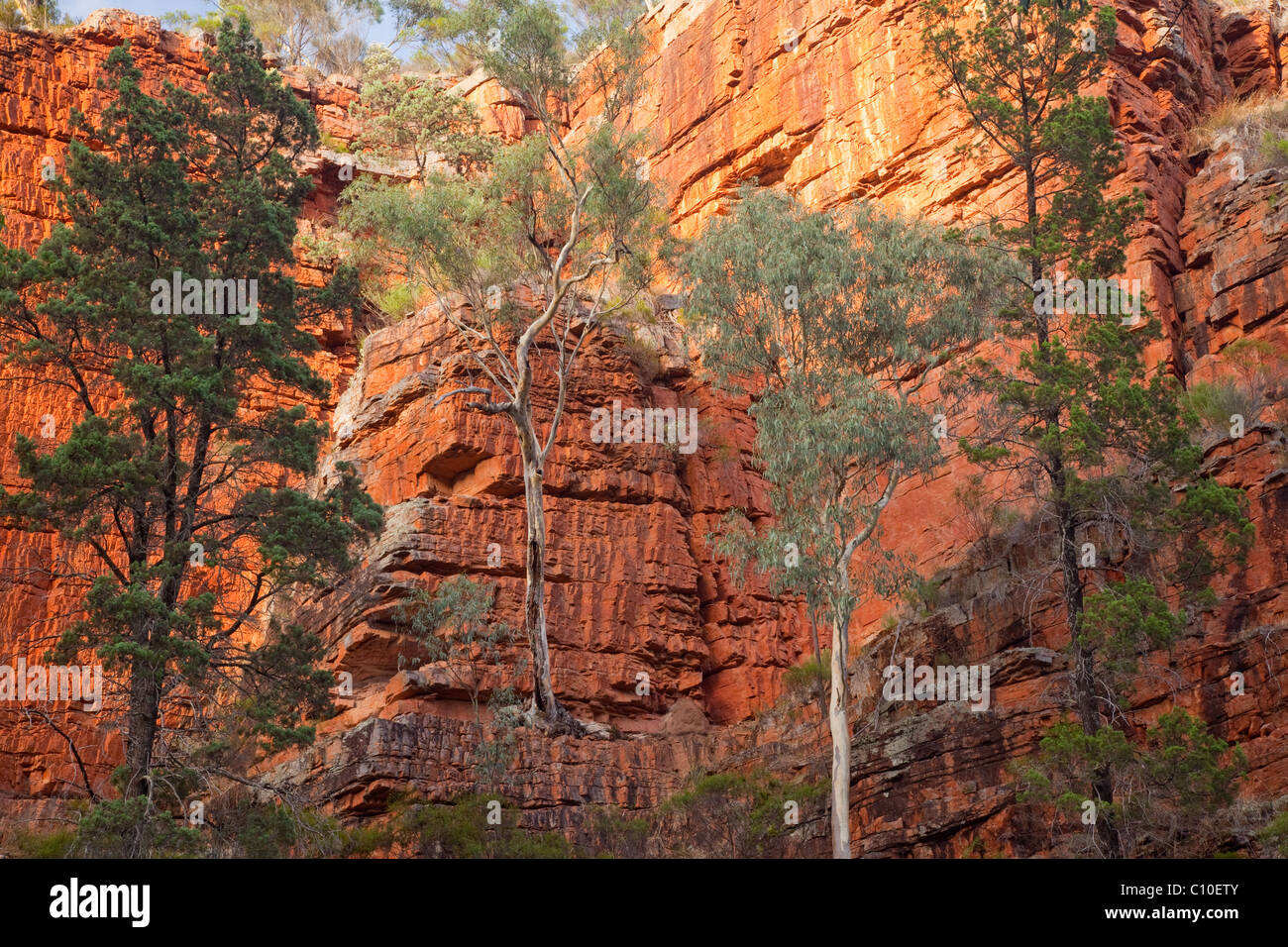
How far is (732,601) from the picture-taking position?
30469 mm

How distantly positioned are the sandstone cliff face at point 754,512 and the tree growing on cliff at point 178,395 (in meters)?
4.38

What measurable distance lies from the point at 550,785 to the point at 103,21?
1176 inches

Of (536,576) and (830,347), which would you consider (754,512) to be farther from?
(830,347)

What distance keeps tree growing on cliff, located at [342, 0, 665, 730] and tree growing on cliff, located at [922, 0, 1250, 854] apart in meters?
9.88

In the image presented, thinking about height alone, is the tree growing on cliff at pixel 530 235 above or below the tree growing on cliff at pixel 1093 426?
above

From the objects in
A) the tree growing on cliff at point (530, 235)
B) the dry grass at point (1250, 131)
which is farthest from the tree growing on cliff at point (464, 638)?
the dry grass at point (1250, 131)

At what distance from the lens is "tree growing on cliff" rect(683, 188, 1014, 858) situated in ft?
79.4

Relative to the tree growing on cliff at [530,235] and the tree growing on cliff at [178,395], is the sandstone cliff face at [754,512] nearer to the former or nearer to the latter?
the tree growing on cliff at [530,235]

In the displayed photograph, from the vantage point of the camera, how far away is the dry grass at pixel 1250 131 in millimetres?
30956

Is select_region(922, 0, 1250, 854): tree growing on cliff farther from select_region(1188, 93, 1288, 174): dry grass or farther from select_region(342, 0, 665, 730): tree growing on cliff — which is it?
select_region(342, 0, 665, 730): tree growing on cliff

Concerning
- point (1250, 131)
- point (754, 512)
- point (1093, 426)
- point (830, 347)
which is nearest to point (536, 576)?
point (754, 512)

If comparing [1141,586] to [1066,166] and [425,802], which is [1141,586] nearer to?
[1066,166]

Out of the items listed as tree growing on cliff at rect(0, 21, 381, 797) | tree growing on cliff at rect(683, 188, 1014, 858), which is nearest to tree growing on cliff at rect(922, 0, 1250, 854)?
tree growing on cliff at rect(683, 188, 1014, 858)

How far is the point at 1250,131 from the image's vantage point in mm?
32344
